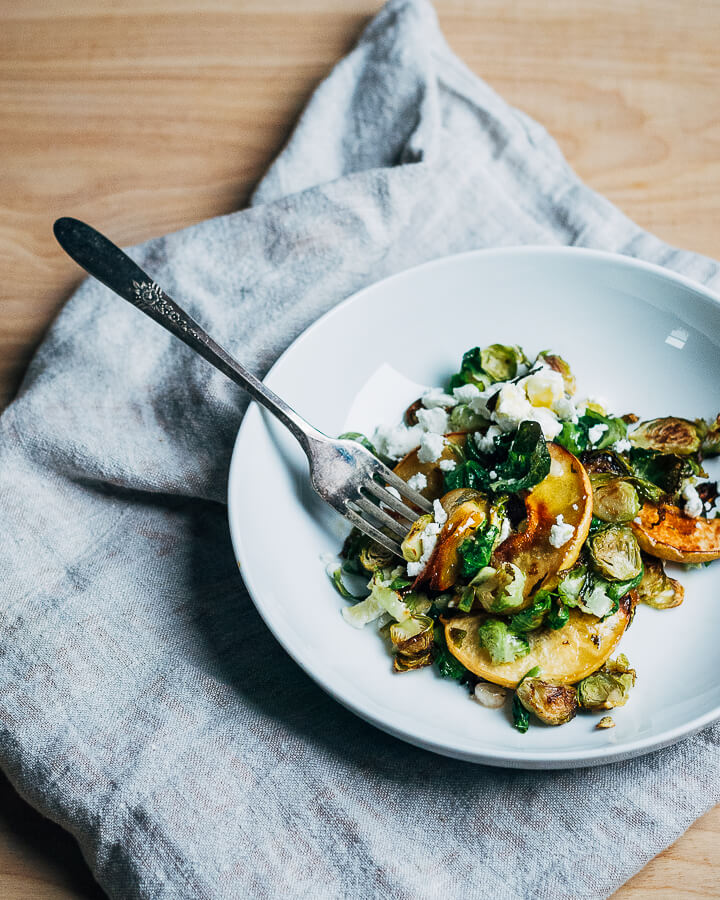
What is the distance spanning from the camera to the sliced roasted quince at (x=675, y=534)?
6.66ft

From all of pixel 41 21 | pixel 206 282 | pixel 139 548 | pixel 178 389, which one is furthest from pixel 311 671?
pixel 41 21

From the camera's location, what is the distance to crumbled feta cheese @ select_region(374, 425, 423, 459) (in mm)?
2225

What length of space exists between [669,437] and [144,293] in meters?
1.36

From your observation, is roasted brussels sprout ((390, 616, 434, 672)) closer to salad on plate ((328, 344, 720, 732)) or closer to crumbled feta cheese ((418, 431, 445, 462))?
salad on plate ((328, 344, 720, 732))

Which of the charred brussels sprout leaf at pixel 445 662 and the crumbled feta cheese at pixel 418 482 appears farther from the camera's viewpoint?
the crumbled feta cheese at pixel 418 482

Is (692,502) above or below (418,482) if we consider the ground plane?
above

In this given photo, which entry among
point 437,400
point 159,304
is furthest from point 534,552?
point 159,304

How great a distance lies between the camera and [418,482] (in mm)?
2127

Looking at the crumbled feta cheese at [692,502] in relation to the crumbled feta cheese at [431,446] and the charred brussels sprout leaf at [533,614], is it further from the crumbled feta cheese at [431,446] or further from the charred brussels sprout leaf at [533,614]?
the crumbled feta cheese at [431,446]

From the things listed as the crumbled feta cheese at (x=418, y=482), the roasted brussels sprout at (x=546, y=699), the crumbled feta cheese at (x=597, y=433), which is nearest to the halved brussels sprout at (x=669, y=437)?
the crumbled feta cheese at (x=597, y=433)

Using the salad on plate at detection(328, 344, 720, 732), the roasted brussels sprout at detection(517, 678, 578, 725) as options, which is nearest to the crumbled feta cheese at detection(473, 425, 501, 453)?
the salad on plate at detection(328, 344, 720, 732)

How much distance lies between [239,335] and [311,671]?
3.48 ft

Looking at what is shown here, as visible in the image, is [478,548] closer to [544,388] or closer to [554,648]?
[554,648]

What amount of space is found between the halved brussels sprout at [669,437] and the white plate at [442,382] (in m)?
0.14
